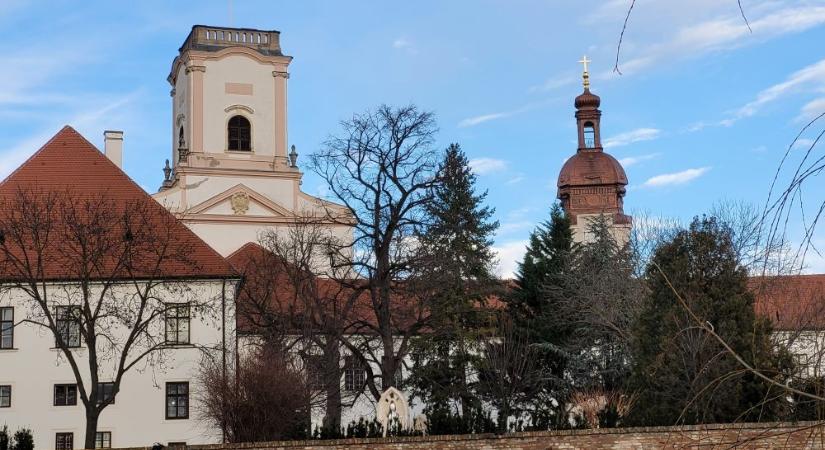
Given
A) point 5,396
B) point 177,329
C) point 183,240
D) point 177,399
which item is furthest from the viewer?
point 183,240

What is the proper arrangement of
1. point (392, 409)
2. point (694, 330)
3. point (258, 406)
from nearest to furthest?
point (258, 406) → point (392, 409) → point (694, 330)

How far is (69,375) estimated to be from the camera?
34.8 meters

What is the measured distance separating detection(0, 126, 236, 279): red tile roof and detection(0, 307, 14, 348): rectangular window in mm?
1860

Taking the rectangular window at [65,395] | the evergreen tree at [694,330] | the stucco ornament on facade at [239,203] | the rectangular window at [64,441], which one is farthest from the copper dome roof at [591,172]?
the rectangular window at [64,441]

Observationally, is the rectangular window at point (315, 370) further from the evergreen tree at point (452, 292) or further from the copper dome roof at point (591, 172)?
the copper dome roof at point (591, 172)

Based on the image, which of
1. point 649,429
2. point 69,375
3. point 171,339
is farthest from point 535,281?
point 649,429

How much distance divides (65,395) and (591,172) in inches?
1877

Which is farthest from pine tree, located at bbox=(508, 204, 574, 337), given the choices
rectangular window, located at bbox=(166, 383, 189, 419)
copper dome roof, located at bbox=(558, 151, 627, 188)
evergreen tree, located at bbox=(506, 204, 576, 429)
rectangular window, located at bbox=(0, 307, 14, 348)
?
copper dome roof, located at bbox=(558, 151, 627, 188)

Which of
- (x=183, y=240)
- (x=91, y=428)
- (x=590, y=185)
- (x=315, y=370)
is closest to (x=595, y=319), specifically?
(x=315, y=370)

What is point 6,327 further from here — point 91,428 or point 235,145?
point 235,145

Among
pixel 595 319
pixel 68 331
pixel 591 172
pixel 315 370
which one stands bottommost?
pixel 315 370

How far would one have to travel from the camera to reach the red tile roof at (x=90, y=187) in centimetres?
3562

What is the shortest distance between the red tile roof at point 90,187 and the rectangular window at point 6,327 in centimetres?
186

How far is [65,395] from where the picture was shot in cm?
3469
